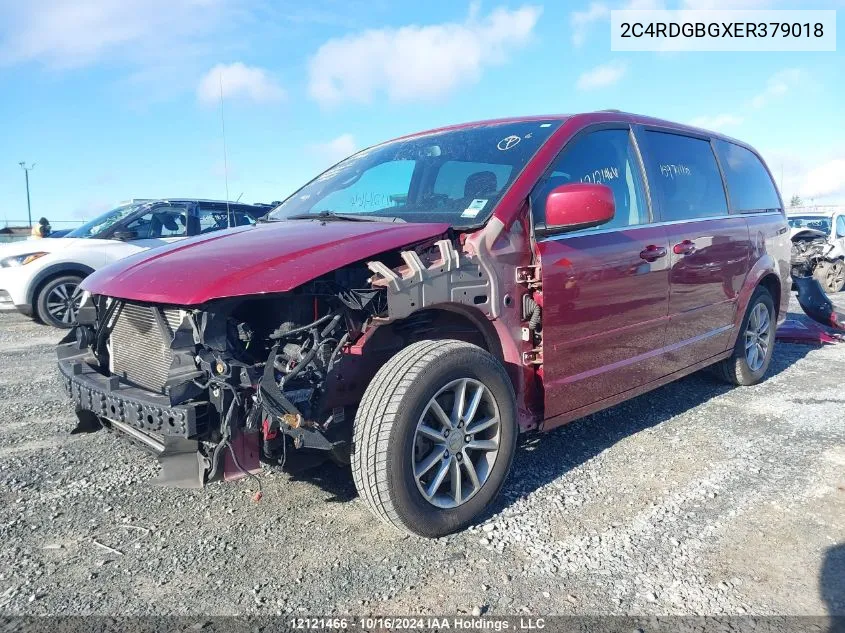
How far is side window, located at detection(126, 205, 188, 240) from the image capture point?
8.59 m

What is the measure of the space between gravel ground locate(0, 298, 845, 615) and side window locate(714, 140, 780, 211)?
6.06 feet

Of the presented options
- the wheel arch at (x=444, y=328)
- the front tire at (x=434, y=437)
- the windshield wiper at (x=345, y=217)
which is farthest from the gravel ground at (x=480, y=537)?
the windshield wiper at (x=345, y=217)

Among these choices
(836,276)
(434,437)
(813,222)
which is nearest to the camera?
(434,437)

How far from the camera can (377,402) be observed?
99.0 inches

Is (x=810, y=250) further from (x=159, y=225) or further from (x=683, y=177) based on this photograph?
(x=159, y=225)

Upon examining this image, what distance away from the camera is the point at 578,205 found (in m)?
2.94

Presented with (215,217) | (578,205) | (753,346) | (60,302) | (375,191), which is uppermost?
(215,217)

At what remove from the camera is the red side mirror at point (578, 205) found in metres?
2.94

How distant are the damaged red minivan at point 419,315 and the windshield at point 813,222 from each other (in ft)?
36.8

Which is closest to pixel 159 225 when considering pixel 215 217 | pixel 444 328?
pixel 215 217

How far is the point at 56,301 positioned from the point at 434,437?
739 centimetres

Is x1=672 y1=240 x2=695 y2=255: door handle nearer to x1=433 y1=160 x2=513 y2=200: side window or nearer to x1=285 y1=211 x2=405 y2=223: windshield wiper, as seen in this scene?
x1=433 y1=160 x2=513 y2=200: side window

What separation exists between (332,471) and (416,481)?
942 mm

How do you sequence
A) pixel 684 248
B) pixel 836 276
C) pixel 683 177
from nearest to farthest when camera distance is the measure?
1. pixel 684 248
2. pixel 683 177
3. pixel 836 276
